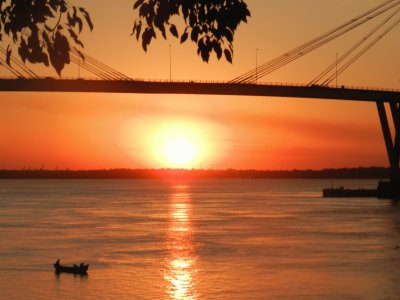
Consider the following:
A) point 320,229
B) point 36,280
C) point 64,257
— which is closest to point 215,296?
point 36,280

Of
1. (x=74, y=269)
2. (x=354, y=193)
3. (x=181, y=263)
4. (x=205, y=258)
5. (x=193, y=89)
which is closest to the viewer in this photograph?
(x=74, y=269)

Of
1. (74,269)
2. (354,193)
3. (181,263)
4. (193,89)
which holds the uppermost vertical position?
(193,89)

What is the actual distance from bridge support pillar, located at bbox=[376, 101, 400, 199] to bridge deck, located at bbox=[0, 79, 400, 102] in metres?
1.41

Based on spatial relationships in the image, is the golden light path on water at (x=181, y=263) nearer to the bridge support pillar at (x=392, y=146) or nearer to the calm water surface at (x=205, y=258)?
the calm water surface at (x=205, y=258)

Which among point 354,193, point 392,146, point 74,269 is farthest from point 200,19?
point 354,193

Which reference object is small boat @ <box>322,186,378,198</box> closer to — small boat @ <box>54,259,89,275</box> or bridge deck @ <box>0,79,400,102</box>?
bridge deck @ <box>0,79,400,102</box>

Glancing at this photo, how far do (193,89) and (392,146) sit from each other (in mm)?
21817

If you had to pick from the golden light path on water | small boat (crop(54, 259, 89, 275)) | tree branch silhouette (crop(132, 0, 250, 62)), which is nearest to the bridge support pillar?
the golden light path on water

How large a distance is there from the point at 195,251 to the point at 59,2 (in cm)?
3410

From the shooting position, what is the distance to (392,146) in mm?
79938

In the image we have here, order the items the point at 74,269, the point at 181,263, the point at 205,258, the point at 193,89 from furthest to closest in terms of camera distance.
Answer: the point at 193,89 → the point at 205,258 → the point at 181,263 → the point at 74,269

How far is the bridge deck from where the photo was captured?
232 ft

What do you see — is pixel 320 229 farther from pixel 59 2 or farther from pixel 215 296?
pixel 59 2

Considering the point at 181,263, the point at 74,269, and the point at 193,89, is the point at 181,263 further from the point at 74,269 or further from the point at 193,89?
the point at 193,89
